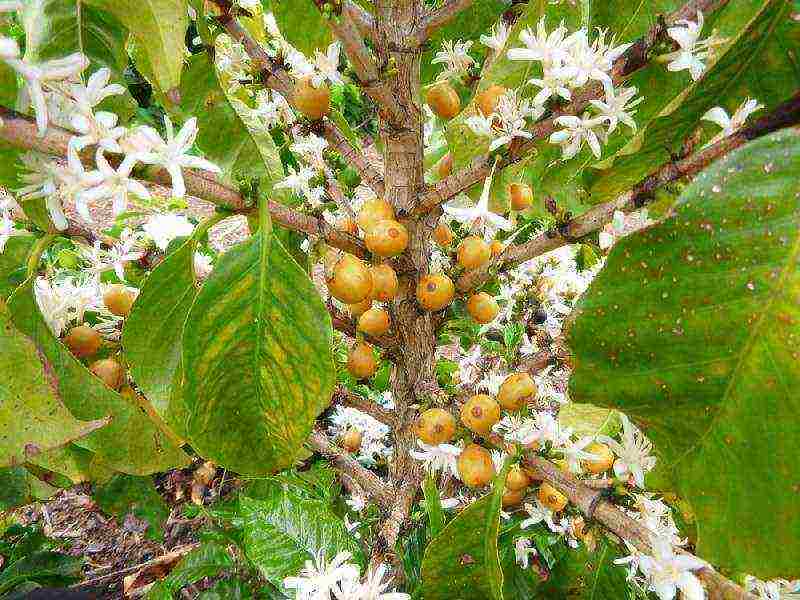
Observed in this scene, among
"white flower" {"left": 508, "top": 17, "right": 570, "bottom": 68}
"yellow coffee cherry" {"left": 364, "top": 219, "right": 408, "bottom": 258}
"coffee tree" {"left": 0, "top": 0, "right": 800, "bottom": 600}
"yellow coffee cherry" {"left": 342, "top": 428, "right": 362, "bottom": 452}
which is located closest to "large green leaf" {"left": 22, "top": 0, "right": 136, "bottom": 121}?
"coffee tree" {"left": 0, "top": 0, "right": 800, "bottom": 600}

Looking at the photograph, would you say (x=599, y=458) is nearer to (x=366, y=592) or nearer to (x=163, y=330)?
(x=366, y=592)

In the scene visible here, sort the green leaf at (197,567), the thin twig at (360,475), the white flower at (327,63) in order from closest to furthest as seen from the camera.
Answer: the white flower at (327,63) < the thin twig at (360,475) < the green leaf at (197,567)

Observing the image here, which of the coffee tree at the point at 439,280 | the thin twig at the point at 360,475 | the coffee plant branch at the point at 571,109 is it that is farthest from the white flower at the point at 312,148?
the thin twig at the point at 360,475

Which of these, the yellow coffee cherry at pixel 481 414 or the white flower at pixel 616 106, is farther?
the yellow coffee cherry at pixel 481 414

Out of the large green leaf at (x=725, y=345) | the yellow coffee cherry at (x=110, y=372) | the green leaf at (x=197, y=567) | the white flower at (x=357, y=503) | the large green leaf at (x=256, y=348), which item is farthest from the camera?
the white flower at (x=357, y=503)

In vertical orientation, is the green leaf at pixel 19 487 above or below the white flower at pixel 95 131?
below

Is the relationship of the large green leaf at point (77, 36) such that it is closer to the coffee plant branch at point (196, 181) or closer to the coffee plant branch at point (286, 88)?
the coffee plant branch at point (196, 181)

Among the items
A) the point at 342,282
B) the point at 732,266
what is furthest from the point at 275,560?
the point at 732,266

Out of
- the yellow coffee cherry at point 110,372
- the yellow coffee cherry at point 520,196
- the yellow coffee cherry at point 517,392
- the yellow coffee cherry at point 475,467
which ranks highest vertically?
the yellow coffee cherry at point 520,196
